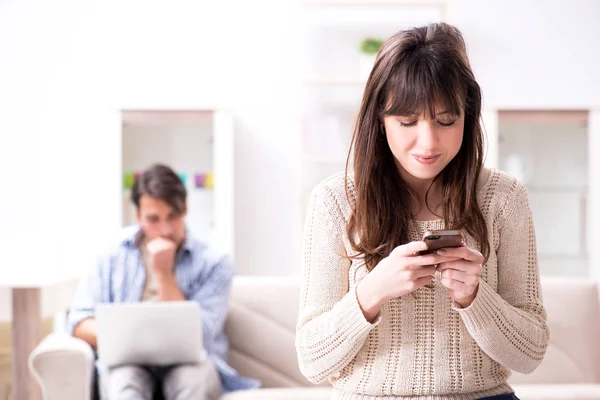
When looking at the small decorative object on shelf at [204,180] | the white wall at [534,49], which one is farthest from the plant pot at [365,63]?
the small decorative object on shelf at [204,180]

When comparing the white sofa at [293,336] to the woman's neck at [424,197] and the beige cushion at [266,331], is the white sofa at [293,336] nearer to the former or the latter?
the beige cushion at [266,331]

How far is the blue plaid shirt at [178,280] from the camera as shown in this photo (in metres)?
2.89

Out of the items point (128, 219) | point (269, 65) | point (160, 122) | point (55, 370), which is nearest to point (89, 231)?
point (128, 219)

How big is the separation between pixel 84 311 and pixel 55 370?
0.37m

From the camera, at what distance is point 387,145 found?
1.27 m

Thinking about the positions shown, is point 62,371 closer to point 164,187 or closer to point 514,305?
point 164,187

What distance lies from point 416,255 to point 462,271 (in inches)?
2.7

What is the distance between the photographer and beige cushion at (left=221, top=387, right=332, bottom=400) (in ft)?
8.64

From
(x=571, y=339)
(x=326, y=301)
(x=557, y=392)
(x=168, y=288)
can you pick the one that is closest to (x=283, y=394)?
(x=168, y=288)

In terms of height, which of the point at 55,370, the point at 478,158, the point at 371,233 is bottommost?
the point at 55,370

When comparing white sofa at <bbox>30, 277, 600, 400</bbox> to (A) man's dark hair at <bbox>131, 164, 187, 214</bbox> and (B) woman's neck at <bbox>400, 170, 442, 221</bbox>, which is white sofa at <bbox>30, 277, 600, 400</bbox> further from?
(B) woman's neck at <bbox>400, 170, 442, 221</bbox>

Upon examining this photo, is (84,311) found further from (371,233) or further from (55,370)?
(371,233)

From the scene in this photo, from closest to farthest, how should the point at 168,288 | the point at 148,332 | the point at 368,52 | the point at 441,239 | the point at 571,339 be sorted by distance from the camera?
1. the point at 441,239
2. the point at 148,332
3. the point at 571,339
4. the point at 168,288
5. the point at 368,52

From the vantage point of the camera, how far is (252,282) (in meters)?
3.02
